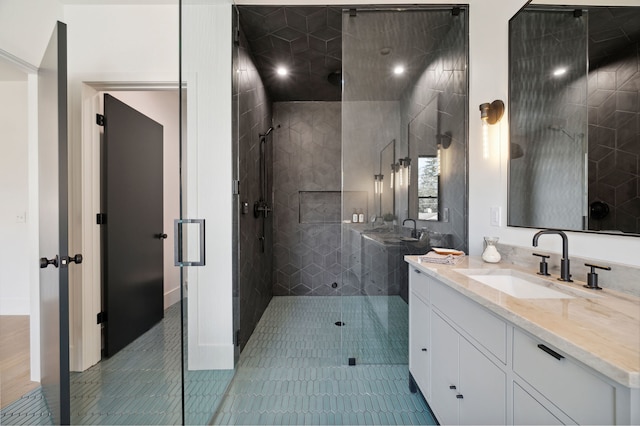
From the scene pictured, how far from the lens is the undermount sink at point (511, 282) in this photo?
112 cm

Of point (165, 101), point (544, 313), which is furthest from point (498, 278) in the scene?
point (165, 101)

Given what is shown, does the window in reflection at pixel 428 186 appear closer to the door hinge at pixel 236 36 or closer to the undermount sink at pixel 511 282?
the undermount sink at pixel 511 282

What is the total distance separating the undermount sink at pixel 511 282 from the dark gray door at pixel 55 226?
6.81 feet

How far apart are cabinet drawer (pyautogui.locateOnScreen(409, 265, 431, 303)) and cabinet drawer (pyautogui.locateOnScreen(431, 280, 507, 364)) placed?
12 cm

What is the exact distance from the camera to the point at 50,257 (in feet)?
4.38

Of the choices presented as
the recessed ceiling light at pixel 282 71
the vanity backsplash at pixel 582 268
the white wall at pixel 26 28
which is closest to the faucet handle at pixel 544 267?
the vanity backsplash at pixel 582 268

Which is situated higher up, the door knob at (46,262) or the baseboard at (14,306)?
the door knob at (46,262)

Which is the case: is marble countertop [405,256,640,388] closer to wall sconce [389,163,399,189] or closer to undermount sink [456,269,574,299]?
undermount sink [456,269,574,299]

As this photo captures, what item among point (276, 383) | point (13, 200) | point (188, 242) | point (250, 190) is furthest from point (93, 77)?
point (276, 383)

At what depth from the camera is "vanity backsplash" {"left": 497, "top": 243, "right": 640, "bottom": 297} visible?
914 mm

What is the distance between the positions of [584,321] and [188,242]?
1.47 m

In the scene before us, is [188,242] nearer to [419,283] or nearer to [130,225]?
[419,283]

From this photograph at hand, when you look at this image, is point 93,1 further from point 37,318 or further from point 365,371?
point 365,371

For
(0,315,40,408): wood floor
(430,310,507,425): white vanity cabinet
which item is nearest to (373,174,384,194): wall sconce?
(430,310,507,425): white vanity cabinet
